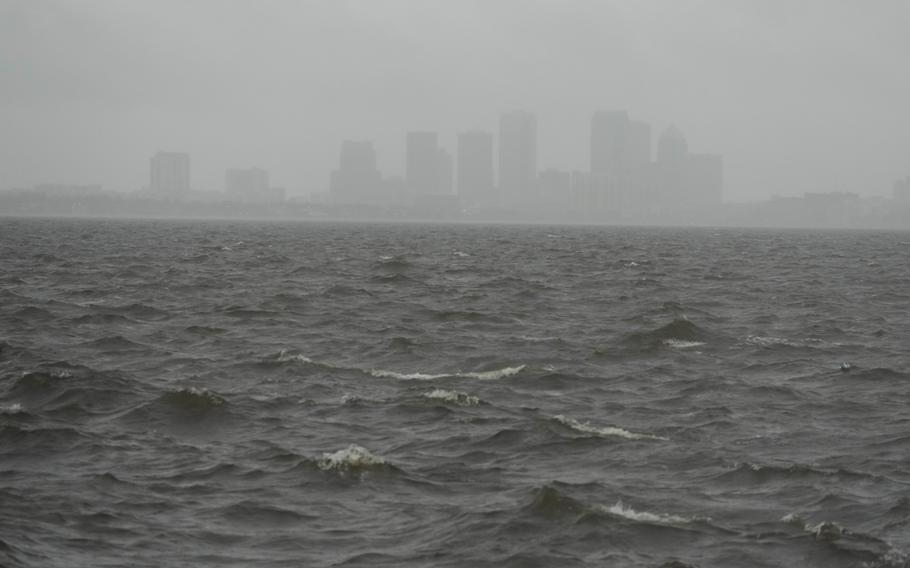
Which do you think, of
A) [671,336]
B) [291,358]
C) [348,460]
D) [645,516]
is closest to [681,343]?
[671,336]

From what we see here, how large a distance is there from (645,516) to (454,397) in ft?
23.9

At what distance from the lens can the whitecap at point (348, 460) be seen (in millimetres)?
15195

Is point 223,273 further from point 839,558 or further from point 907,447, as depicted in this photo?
point 839,558

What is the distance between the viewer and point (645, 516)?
13.2 meters

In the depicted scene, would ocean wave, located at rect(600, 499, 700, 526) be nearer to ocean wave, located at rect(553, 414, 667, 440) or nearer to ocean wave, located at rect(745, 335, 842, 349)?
ocean wave, located at rect(553, 414, 667, 440)

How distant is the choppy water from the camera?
12320 mm

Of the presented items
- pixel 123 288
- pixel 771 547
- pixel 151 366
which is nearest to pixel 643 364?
pixel 151 366

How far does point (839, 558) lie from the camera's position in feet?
39.2

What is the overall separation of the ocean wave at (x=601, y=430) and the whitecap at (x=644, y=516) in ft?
12.6

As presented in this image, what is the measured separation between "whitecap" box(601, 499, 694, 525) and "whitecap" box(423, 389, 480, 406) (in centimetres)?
645

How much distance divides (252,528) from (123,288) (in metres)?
30.6

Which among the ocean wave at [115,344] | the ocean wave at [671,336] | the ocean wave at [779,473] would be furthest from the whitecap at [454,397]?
the ocean wave at [115,344]

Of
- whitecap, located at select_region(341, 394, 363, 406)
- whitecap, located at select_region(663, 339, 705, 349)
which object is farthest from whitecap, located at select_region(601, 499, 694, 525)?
whitecap, located at select_region(663, 339, 705, 349)

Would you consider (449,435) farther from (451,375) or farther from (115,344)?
(115,344)
